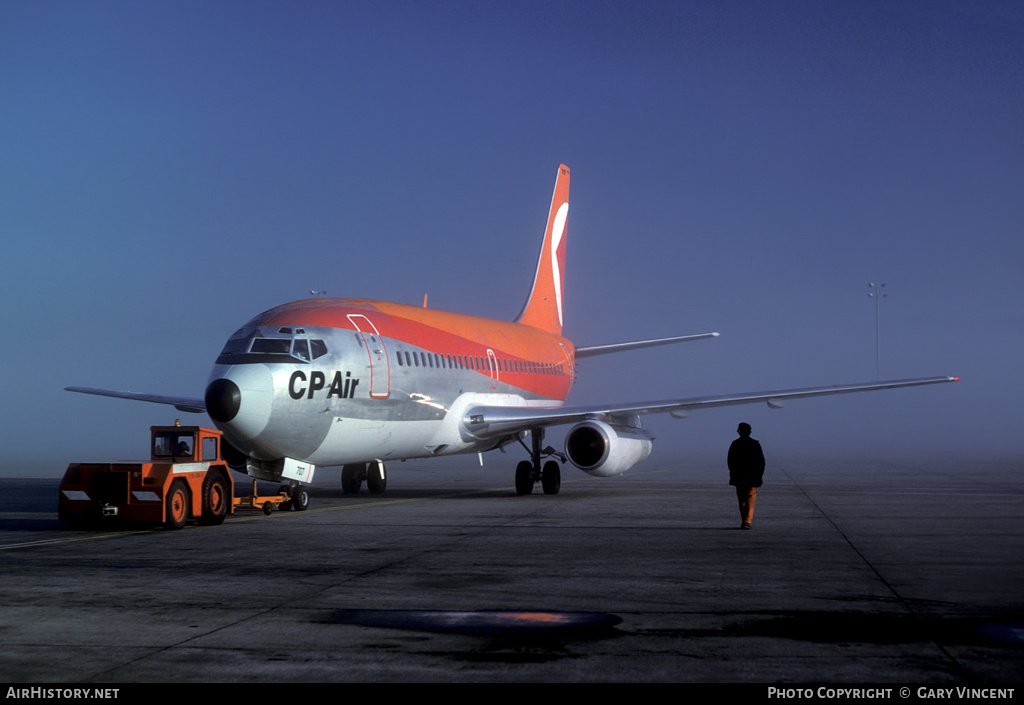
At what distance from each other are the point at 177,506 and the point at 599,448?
9753 mm

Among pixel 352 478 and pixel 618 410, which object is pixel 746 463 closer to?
pixel 618 410

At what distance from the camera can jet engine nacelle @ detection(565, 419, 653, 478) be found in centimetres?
2286

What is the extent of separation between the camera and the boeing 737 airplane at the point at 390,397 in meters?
18.0

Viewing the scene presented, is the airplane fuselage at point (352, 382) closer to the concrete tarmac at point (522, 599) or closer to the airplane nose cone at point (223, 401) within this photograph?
the airplane nose cone at point (223, 401)

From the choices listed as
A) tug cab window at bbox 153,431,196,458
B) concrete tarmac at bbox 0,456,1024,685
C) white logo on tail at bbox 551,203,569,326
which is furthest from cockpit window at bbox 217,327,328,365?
white logo on tail at bbox 551,203,569,326

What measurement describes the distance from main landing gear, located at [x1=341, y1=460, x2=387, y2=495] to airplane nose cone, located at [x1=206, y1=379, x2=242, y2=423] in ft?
25.9

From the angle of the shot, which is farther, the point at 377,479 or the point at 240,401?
the point at 377,479

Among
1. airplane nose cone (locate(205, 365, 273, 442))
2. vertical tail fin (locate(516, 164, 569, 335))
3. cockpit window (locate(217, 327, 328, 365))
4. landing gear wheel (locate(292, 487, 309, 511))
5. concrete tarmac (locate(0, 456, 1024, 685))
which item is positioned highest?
vertical tail fin (locate(516, 164, 569, 335))

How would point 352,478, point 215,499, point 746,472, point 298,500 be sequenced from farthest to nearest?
point 352,478, point 298,500, point 215,499, point 746,472

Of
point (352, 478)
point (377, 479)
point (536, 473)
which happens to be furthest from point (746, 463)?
point (352, 478)

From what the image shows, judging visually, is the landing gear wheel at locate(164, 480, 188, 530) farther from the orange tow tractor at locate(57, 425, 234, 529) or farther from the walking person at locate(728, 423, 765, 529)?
the walking person at locate(728, 423, 765, 529)

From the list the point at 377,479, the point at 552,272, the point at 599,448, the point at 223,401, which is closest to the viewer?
the point at 223,401

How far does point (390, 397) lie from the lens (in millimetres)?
20719
